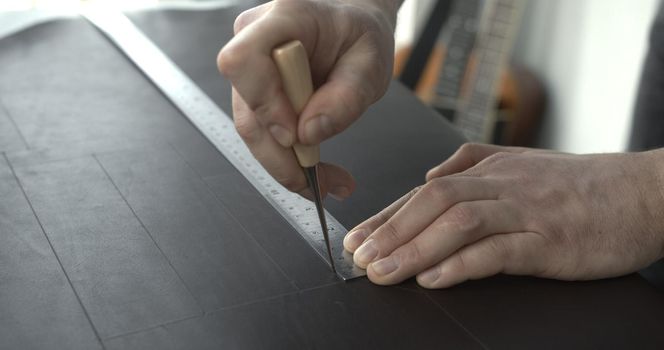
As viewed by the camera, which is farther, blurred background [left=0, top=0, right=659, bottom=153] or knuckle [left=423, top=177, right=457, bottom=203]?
blurred background [left=0, top=0, right=659, bottom=153]

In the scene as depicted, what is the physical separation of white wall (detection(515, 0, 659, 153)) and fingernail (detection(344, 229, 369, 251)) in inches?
70.6

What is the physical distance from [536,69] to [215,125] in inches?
77.2

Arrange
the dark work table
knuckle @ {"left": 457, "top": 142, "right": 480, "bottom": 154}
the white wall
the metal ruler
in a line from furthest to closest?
the white wall
knuckle @ {"left": 457, "top": 142, "right": 480, "bottom": 154}
the metal ruler
the dark work table

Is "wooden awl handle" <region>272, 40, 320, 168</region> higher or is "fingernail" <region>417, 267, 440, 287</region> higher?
"wooden awl handle" <region>272, 40, 320, 168</region>

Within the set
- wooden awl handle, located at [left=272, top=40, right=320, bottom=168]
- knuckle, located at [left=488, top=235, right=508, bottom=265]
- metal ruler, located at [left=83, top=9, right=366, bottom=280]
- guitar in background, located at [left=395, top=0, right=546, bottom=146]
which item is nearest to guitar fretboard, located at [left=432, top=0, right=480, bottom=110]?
guitar in background, located at [left=395, top=0, right=546, bottom=146]

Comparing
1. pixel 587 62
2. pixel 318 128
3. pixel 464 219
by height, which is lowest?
pixel 587 62

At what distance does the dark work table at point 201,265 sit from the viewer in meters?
0.97

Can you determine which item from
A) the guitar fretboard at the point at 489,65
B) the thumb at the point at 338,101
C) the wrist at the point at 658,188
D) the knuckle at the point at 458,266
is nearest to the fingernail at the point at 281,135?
the thumb at the point at 338,101

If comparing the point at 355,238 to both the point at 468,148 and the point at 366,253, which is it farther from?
the point at 468,148

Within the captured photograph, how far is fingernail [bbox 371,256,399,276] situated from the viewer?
107cm

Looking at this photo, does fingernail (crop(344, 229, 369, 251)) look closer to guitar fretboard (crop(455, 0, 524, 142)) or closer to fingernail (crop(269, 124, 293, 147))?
fingernail (crop(269, 124, 293, 147))

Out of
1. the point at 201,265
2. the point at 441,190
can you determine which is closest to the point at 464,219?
the point at 441,190

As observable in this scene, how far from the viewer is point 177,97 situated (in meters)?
1.67

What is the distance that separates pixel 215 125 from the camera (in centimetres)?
156
